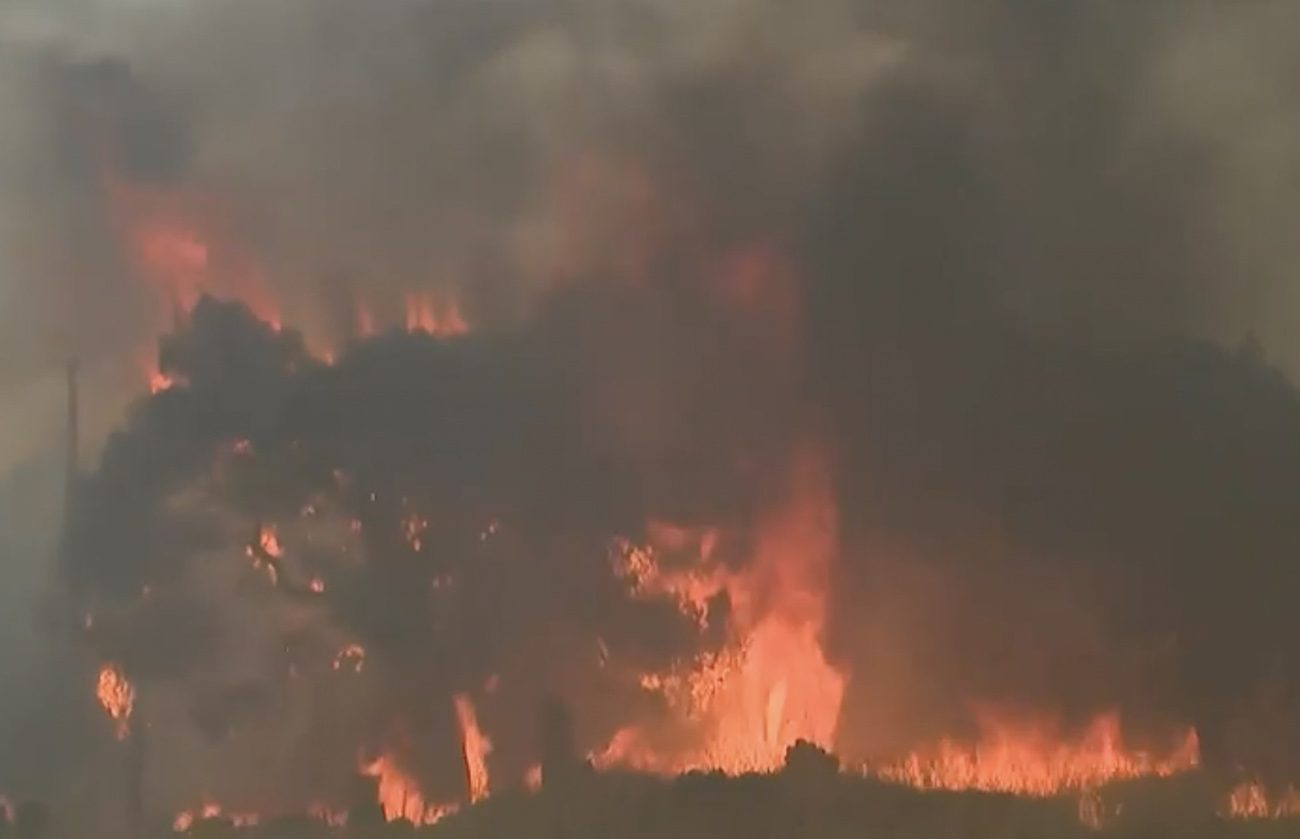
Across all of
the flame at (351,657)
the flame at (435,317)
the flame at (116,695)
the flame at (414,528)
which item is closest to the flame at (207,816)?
the flame at (116,695)

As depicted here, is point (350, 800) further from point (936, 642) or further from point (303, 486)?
point (936, 642)

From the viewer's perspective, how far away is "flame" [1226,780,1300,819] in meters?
1.94

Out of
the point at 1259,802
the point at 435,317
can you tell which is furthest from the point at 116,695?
the point at 1259,802

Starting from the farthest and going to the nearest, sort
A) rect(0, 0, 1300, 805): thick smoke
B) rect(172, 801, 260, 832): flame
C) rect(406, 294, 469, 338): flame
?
1. rect(406, 294, 469, 338): flame
2. rect(172, 801, 260, 832): flame
3. rect(0, 0, 1300, 805): thick smoke

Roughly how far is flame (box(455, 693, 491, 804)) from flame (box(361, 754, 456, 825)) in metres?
0.05

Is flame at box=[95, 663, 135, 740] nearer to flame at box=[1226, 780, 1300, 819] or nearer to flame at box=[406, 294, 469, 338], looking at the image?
flame at box=[406, 294, 469, 338]

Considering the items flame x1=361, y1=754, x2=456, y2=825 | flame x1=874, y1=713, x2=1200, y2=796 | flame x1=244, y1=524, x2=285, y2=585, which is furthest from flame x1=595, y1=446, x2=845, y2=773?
flame x1=244, y1=524, x2=285, y2=585

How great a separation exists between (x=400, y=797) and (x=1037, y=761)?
1.04 metres

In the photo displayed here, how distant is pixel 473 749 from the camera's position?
2.14 metres

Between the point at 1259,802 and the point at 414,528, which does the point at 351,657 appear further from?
the point at 1259,802

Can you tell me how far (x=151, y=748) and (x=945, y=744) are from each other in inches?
53.2

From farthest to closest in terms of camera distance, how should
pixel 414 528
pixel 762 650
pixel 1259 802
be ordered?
1. pixel 414 528
2. pixel 762 650
3. pixel 1259 802

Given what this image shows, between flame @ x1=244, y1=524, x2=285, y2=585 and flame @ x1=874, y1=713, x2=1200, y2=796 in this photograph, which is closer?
flame @ x1=874, y1=713, x2=1200, y2=796

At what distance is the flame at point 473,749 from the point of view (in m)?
2.13
